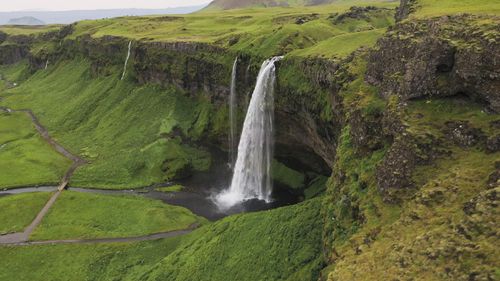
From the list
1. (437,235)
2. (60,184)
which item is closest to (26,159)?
(60,184)

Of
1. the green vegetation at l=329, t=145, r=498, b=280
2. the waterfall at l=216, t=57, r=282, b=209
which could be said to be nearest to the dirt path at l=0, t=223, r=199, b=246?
the waterfall at l=216, t=57, r=282, b=209

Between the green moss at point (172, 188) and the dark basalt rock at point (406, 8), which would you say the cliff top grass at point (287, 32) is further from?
the green moss at point (172, 188)

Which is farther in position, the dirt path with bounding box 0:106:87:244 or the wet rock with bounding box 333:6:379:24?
the wet rock with bounding box 333:6:379:24

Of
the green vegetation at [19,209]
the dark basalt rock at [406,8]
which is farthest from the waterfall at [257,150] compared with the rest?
the green vegetation at [19,209]

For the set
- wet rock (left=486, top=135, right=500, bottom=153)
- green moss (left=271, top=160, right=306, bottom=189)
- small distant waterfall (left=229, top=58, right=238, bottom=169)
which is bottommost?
green moss (left=271, top=160, right=306, bottom=189)

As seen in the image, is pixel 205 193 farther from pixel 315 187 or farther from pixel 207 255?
pixel 207 255

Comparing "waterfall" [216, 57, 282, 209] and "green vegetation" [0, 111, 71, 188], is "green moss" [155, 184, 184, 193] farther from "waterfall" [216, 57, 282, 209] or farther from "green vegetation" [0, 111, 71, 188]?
"green vegetation" [0, 111, 71, 188]

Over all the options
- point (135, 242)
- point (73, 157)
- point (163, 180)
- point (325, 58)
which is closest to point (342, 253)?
point (325, 58)
